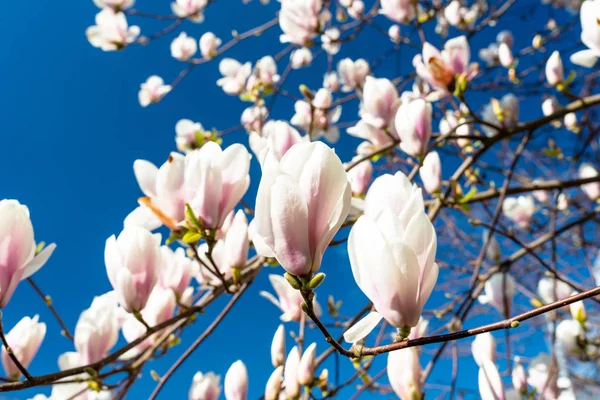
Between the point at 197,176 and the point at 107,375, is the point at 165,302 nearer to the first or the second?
the point at 107,375

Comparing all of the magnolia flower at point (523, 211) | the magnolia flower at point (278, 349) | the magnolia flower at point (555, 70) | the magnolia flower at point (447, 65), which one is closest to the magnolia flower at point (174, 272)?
the magnolia flower at point (278, 349)

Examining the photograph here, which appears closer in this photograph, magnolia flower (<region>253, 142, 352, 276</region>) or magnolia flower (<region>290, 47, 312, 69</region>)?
magnolia flower (<region>253, 142, 352, 276</region>)

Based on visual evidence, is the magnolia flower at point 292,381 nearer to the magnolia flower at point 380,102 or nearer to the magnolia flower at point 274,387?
the magnolia flower at point 274,387

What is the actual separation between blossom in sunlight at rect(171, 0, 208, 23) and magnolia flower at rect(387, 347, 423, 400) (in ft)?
6.08

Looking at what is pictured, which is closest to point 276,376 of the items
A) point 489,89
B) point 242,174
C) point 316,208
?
point 242,174

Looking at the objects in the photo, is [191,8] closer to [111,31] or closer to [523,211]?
[111,31]

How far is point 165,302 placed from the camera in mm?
887

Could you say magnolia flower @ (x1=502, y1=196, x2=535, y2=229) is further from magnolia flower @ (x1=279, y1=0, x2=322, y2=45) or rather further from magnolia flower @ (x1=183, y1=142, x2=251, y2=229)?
magnolia flower @ (x1=183, y1=142, x2=251, y2=229)

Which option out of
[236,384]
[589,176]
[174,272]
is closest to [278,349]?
[236,384]

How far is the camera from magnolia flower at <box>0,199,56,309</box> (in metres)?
0.56

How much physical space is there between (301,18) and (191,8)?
0.65 meters

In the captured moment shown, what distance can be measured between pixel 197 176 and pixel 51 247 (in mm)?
225

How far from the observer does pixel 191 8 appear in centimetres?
208

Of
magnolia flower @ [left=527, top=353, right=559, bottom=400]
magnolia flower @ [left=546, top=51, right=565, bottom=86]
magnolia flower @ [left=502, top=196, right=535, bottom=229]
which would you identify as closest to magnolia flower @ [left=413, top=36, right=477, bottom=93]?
magnolia flower @ [left=546, top=51, right=565, bottom=86]
